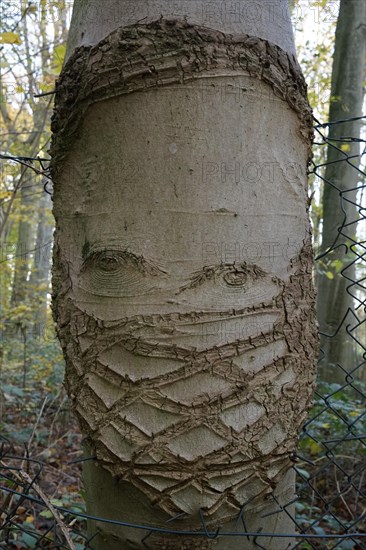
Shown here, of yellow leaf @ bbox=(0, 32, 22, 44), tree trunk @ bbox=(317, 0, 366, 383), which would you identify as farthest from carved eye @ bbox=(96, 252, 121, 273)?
tree trunk @ bbox=(317, 0, 366, 383)

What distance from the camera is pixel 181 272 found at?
32.5 inches

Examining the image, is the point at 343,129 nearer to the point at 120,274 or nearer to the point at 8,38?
the point at 8,38

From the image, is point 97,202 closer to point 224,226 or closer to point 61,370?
point 224,226

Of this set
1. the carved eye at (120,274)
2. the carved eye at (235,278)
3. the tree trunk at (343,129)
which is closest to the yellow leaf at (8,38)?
the carved eye at (120,274)

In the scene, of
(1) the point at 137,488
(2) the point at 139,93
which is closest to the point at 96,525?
(1) the point at 137,488

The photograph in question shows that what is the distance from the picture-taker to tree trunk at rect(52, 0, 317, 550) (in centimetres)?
82

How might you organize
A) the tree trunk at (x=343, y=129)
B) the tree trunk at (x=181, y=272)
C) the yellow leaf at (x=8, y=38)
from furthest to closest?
the tree trunk at (x=343, y=129) → the yellow leaf at (x=8, y=38) → the tree trunk at (x=181, y=272)

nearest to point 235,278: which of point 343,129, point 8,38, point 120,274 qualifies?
point 120,274

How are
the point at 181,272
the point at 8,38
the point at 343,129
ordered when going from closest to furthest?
the point at 181,272, the point at 8,38, the point at 343,129

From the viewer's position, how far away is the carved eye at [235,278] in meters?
0.84

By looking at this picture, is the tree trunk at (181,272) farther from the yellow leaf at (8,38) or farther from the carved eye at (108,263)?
the yellow leaf at (8,38)

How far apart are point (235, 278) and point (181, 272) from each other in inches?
4.0

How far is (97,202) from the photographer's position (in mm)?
877

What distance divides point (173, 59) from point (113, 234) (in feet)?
1.10
